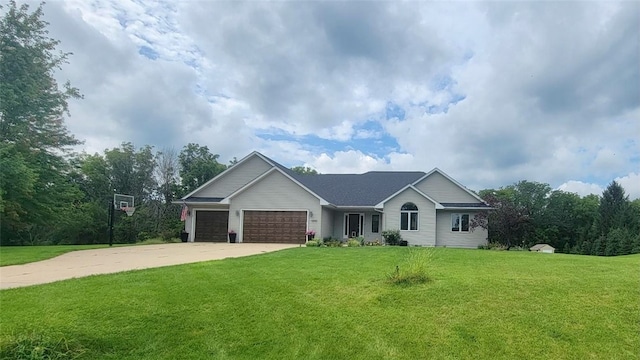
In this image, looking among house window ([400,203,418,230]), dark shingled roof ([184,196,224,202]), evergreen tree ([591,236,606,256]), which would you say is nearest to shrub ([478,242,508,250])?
house window ([400,203,418,230])

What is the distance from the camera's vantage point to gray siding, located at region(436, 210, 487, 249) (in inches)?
975

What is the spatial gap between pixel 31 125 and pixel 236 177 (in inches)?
496

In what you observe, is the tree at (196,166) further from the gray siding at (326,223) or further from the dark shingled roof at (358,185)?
the gray siding at (326,223)

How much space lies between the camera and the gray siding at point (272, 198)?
25.1 m

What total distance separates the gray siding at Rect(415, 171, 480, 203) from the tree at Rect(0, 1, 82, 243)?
22372 millimetres

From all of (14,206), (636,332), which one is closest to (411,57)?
(636,332)

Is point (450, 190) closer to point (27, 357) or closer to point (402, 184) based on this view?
point (402, 184)

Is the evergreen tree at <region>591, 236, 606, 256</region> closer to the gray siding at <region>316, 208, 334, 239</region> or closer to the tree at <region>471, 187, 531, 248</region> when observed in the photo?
the tree at <region>471, 187, 531, 248</region>

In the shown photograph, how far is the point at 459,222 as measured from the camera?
25375mm

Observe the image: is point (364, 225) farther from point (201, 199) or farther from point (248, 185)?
point (201, 199)

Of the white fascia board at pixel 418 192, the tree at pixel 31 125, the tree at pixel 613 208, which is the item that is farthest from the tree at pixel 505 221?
the tree at pixel 31 125

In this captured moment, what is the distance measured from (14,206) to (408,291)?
22947 millimetres

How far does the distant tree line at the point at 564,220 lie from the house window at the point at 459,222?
1.10 meters

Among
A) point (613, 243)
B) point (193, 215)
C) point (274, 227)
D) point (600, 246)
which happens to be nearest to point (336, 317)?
point (274, 227)
